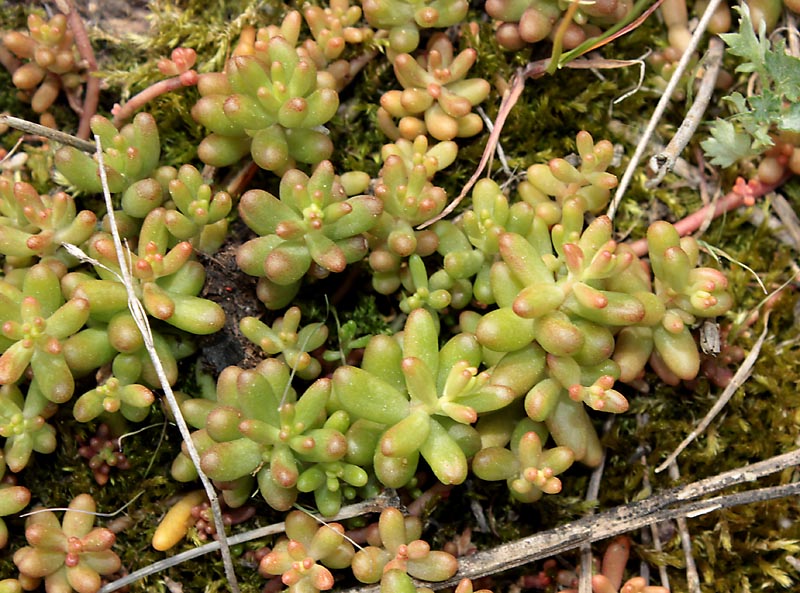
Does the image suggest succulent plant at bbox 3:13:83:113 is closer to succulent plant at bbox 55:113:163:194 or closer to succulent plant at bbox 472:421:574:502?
succulent plant at bbox 55:113:163:194

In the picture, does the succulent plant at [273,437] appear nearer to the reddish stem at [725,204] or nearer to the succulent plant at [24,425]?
the succulent plant at [24,425]

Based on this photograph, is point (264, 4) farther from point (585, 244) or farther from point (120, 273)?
point (585, 244)

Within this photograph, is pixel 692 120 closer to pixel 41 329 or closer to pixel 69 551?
pixel 41 329

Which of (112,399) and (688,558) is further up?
(112,399)

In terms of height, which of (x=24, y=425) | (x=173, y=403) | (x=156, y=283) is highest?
(x=156, y=283)

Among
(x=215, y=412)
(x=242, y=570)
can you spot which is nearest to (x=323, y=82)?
(x=215, y=412)

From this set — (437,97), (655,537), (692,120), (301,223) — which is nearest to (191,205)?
(301,223)

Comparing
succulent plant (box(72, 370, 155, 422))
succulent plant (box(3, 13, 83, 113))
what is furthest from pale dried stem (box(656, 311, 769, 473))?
succulent plant (box(3, 13, 83, 113))
